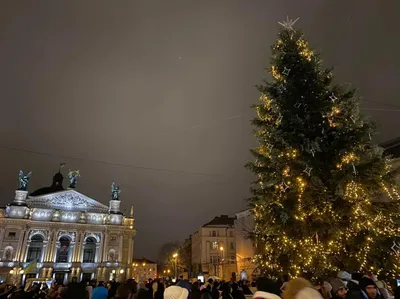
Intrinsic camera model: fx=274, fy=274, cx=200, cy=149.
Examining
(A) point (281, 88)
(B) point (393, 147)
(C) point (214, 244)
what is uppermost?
(B) point (393, 147)

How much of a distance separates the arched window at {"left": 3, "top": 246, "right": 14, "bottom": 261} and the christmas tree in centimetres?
5897

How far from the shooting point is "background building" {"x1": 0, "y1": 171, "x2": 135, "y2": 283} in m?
53.5

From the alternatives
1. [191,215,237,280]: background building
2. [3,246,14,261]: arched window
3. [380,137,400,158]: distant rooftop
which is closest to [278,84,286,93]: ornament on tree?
[380,137,400,158]: distant rooftop

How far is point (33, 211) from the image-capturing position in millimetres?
57844

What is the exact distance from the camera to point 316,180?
8898 mm

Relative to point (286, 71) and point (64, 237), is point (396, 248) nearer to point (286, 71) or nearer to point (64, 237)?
point (286, 71)

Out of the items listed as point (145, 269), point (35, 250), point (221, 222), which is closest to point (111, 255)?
point (35, 250)

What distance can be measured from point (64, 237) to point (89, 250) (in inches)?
236

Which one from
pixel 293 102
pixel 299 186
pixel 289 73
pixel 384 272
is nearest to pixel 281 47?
pixel 289 73

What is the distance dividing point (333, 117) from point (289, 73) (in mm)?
2525

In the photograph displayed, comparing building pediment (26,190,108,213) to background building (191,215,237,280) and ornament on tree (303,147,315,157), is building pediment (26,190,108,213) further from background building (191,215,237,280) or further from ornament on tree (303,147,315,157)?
ornament on tree (303,147,315,157)

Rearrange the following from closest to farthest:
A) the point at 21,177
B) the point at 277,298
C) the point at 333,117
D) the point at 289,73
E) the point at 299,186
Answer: the point at 277,298, the point at 299,186, the point at 333,117, the point at 289,73, the point at 21,177

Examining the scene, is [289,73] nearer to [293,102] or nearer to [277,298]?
[293,102]

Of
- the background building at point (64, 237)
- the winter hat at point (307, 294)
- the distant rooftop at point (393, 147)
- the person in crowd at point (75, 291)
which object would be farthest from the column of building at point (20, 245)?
the winter hat at point (307, 294)
